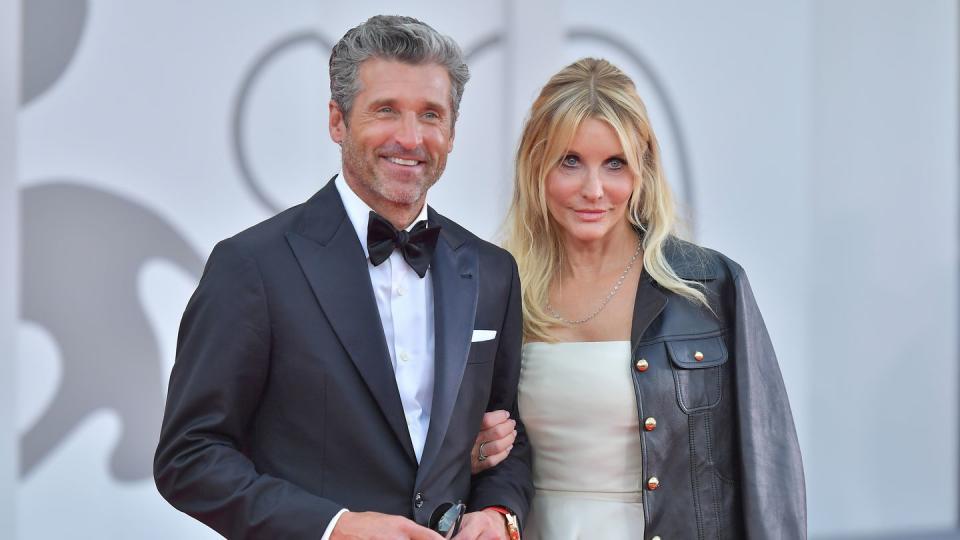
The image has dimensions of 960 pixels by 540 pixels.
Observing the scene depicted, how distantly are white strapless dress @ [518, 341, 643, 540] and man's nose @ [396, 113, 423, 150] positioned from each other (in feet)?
2.57

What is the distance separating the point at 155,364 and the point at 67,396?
12.6 inches

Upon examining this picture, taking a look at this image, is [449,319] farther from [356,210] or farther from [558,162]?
[558,162]

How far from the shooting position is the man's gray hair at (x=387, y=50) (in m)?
2.12

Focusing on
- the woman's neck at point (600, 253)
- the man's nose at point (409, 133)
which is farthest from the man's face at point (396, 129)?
the woman's neck at point (600, 253)

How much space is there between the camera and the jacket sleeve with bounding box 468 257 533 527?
7.55 ft

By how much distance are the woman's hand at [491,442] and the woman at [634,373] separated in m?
0.30

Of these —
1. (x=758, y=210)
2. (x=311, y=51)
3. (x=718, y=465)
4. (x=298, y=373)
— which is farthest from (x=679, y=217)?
(x=758, y=210)

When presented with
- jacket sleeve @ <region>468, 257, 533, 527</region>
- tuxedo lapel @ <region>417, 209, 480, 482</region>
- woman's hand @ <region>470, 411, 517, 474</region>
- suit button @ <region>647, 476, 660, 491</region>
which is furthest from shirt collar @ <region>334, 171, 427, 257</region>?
suit button @ <region>647, 476, 660, 491</region>

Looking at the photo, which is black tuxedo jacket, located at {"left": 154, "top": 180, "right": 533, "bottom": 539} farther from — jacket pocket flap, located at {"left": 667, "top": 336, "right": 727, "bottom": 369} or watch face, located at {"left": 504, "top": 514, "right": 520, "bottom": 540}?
jacket pocket flap, located at {"left": 667, "top": 336, "right": 727, "bottom": 369}

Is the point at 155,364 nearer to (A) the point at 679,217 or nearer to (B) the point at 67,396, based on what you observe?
(B) the point at 67,396

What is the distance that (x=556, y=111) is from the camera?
271cm

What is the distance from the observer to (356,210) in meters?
2.18

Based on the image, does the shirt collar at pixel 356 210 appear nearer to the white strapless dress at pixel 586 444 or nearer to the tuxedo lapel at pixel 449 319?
the tuxedo lapel at pixel 449 319

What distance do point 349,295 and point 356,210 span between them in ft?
0.65
